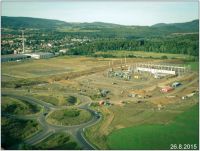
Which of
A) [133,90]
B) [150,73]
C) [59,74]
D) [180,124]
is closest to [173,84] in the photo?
[133,90]

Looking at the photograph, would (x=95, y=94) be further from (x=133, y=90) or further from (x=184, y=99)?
(x=184, y=99)

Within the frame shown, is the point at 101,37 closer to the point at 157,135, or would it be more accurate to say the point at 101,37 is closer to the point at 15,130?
the point at 15,130

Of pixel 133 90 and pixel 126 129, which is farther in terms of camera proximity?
pixel 133 90

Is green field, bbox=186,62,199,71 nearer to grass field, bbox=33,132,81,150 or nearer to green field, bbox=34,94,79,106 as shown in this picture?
green field, bbox=34,94,79,106

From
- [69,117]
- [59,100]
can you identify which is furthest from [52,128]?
[59,100]

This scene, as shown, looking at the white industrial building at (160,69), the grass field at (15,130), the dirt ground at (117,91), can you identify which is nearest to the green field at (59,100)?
the dirt ground at (117,91)

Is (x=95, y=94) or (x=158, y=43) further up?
(x=158, y=43)
